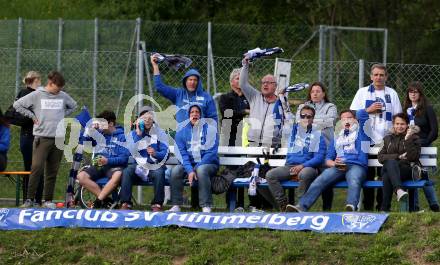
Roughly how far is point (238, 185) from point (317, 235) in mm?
2076

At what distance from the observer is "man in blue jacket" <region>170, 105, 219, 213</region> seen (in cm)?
1352

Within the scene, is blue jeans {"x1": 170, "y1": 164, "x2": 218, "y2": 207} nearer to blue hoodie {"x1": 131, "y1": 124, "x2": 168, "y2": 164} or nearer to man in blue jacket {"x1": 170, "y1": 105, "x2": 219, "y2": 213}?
→ man in blue jacket {"x1": 170, "y1": 105, "x2": 219, "y2": 213}

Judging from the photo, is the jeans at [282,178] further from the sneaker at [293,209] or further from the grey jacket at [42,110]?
the grey jacket at [42,110]

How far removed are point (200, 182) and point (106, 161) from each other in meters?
1.36

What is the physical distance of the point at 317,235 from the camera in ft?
39.1

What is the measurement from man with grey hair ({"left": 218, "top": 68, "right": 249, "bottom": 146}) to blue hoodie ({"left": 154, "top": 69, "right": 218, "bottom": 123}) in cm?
58

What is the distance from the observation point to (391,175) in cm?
1295

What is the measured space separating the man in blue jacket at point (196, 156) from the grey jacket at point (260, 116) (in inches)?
24.4

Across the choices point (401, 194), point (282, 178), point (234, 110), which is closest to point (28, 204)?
point (234, 110)

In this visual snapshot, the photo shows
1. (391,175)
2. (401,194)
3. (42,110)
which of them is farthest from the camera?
(42,110)

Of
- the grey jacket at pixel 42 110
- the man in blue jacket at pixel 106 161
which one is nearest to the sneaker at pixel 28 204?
the man in blue jacket at pixel 106 161

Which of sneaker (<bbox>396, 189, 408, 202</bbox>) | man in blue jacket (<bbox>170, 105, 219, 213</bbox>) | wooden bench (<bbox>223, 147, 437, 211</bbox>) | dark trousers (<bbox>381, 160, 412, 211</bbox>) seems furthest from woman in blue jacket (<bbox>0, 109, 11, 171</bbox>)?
sneaker (<bbox>396, 189, 408, 202</bbox>)

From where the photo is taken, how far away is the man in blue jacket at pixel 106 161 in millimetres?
13992

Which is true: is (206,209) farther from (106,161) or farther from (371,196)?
(371,196)
